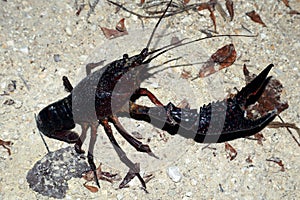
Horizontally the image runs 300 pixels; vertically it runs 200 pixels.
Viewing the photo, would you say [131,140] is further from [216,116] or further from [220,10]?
[220,10]

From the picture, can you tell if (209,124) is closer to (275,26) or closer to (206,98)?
(206,98)

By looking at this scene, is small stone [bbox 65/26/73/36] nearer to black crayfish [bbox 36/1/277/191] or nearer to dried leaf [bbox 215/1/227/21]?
black crayfish [bbox 36/1/277/191]

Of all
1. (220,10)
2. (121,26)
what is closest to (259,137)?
(220,10)

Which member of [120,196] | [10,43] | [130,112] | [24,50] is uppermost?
[10,43]

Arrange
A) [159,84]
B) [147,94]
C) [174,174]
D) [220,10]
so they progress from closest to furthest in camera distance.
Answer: [174,174] → [147,94] → [159,84] → [220,10]

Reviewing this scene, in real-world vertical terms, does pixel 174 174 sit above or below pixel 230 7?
below

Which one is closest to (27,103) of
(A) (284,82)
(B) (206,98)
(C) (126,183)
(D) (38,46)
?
(D) (38,46)

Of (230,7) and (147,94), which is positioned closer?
(147,94)

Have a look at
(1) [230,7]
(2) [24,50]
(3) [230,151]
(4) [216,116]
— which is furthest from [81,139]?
(1) [230,7]

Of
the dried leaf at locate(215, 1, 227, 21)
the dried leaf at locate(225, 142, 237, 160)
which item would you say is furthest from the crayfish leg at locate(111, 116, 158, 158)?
the dried leaf at locate(215, 1, 227, 21)

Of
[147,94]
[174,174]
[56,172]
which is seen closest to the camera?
[56,172]
